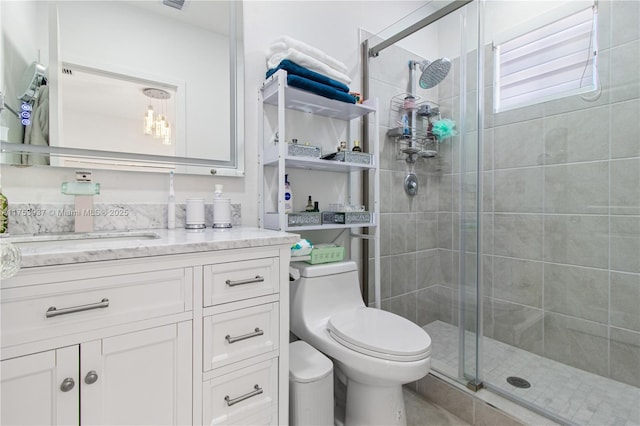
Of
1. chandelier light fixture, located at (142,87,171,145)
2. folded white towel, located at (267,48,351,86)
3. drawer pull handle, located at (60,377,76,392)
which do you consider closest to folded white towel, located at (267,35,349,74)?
folded white towel, located at (267,48,351,86)

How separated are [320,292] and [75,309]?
945mm

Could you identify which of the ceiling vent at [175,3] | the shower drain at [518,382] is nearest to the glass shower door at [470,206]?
the shower drain at [518,382]

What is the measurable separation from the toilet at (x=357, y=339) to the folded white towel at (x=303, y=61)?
964mm

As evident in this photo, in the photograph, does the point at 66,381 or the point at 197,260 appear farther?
the point at 197,260

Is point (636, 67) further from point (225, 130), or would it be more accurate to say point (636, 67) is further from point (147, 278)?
point (147, 278)

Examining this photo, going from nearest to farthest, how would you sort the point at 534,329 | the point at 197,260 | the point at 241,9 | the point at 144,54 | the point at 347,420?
the point at 197,260, the point at 144,54, the point at 347,420, the point at 241,9, the point at 534,329

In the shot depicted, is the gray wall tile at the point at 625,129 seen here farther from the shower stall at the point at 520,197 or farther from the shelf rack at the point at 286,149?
the shelf rack at the point at 286,149

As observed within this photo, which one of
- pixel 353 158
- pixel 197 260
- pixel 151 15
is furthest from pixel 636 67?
pixel 151 15

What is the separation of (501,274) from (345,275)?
1.04 meters

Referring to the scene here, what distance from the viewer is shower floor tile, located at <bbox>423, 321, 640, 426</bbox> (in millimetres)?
1361

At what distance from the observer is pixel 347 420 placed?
1.37m

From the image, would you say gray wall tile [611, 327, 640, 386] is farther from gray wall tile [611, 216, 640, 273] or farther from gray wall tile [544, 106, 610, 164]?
gray wall tile [544, 106, 610, 164]

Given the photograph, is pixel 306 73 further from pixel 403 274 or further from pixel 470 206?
pixel 403 274

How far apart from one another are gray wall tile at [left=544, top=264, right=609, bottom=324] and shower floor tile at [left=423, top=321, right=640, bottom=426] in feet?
1.00
